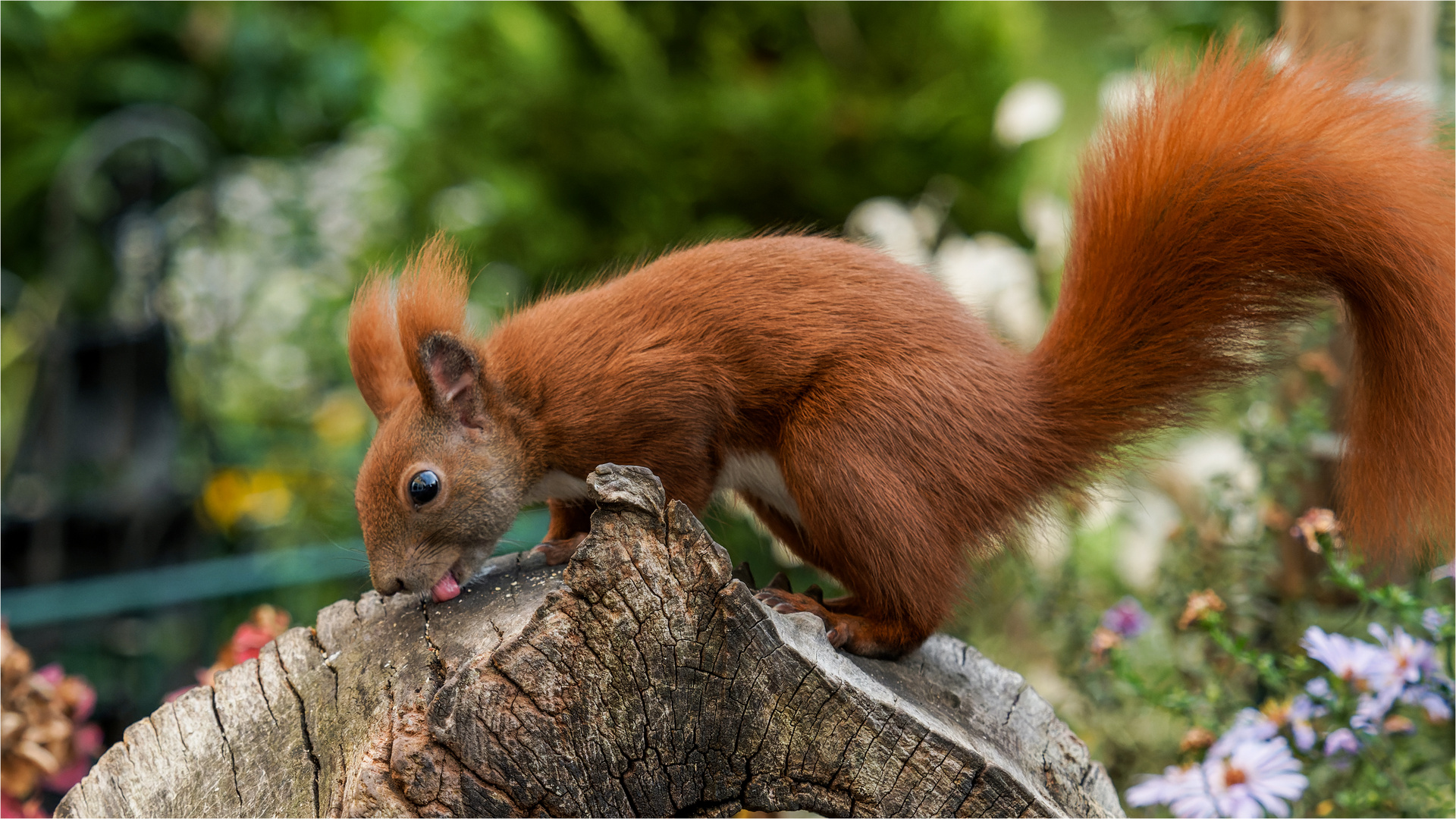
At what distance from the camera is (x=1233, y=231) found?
1.56 metres

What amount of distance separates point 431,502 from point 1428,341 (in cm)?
144

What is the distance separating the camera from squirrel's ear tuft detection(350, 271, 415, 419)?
1.75m

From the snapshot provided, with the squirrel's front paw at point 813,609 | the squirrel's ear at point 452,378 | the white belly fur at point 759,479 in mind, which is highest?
the squirrel's ear at point 452,378

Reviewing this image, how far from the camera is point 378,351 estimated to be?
5.82 feet

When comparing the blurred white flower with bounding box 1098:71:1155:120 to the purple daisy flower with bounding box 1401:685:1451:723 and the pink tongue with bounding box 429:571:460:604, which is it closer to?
the purple daisy flower with bounding box 1401:685:1451:723

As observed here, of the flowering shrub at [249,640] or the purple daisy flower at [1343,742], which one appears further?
the flowering shrub at [249,640]

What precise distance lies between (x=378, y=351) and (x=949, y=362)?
929 mm

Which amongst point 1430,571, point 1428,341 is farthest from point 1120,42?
point 1428,341

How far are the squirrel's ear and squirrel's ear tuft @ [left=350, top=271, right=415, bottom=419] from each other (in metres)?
0.16

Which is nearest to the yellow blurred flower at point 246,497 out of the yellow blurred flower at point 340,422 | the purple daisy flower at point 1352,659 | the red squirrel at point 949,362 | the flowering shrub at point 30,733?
the yellow blurred flower at point 340,422

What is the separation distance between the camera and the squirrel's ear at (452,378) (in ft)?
5.11

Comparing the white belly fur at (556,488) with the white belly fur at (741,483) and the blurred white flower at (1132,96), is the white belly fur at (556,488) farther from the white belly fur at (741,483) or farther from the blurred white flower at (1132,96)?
the blurred white flower at (1132,96)

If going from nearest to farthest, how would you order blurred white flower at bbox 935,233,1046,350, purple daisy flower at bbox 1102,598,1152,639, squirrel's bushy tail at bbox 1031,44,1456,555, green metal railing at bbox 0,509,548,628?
squirrel's bushy tail at bbox 1031,44,1456,555 → purple daisy flower at bbox 1102,598,1152,639 → green metal railing at bbox 0,509,548,628 → blurred white flower at bbox 935,233,1046,350

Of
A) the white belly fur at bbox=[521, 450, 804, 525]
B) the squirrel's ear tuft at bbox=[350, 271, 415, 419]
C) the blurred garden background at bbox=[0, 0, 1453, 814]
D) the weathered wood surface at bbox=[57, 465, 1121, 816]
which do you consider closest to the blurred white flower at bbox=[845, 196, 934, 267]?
the blurred garden background at bbox=[0, 0, 1453, 814]
